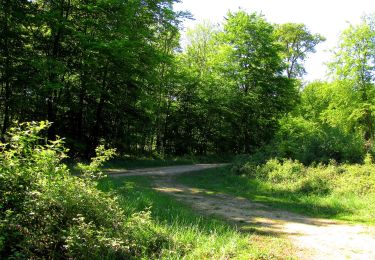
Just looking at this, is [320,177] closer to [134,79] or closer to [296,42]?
[134,79]

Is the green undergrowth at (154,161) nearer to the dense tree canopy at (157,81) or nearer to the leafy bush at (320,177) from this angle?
the dense tree canopy at (157,81)

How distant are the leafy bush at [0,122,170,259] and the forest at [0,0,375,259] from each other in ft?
0.07

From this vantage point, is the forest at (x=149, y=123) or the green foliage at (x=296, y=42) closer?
the forest at (x=149, y=123)

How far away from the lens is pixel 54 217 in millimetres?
5523

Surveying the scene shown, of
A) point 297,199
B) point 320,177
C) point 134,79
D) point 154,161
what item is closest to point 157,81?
point 134,79

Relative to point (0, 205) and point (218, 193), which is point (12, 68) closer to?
point (218, 193)

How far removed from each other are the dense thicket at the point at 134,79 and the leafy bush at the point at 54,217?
13.5m

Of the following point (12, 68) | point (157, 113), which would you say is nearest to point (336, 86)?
point (157, 113)

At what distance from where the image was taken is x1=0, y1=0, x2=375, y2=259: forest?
5.74 m

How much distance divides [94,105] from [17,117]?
16.8 ft

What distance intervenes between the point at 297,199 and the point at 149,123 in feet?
56.7

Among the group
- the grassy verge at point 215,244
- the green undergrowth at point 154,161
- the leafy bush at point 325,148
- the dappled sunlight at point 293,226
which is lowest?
the dappled sunlight at point 293,226

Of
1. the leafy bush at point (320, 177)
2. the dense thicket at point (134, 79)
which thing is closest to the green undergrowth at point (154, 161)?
the dense thicket at point (134, 79)

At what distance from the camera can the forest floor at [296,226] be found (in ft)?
23.3
